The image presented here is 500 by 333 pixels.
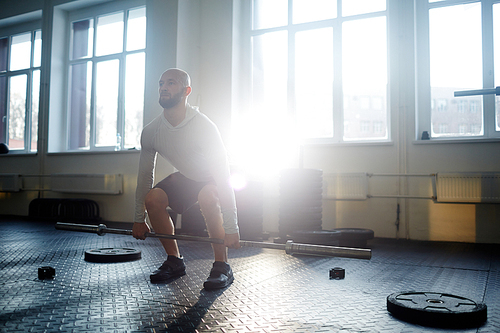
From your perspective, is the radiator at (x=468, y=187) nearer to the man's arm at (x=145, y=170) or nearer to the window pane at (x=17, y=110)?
the man's arm at (x=145, y=170)

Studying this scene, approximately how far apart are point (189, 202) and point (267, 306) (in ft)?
2.40

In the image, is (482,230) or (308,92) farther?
(308,92)

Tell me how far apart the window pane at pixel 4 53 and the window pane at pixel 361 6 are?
5.82m

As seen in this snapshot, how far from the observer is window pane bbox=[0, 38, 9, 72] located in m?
6.91

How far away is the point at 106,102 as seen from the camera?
5.92 meters

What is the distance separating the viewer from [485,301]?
5.82ft

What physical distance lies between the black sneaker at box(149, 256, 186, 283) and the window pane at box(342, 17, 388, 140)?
2.74 m

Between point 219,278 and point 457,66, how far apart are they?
3351mm

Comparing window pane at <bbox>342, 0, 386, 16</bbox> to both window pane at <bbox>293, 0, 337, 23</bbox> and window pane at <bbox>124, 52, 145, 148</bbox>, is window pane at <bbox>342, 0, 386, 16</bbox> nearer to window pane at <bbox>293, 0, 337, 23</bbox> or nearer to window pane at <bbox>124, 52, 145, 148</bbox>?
window pane at <bbox>293, 0, 337, 23</bbox>

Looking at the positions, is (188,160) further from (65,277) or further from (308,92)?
(308,92)

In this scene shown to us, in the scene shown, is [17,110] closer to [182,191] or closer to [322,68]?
[322,68]

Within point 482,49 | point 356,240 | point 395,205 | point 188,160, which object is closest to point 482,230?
point 395,205

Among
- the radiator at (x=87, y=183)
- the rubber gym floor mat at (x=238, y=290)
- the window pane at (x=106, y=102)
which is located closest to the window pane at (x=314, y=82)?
the rubber gym floor mat at (x=238, y=290)

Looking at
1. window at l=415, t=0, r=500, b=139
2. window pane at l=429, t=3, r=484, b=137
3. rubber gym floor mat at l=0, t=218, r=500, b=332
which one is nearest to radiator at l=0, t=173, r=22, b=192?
rubber gym floor mat at l=0, t=218, r=500, b=332
